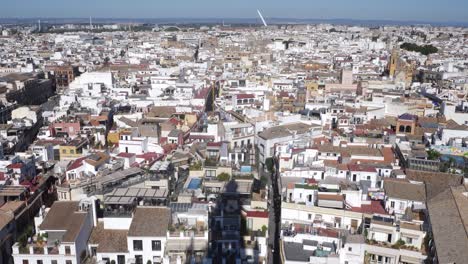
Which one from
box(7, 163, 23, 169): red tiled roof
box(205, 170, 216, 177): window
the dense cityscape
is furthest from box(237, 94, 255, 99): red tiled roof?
box(7, 163, 23, 169): red tiled roof

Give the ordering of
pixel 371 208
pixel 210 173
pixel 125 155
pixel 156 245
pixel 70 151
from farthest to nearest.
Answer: pixel 70 151, pixel 125 155, pixel 210 173, pixel 371 208, pixel 156 245

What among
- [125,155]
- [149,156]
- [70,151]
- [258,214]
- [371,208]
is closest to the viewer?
[258,214]

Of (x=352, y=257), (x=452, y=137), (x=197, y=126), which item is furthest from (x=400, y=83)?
(x=352, y=257)

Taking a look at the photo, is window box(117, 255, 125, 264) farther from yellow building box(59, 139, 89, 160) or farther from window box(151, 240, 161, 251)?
yellow building box(59, 139, 89, 160)

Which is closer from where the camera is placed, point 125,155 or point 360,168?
point 360,168

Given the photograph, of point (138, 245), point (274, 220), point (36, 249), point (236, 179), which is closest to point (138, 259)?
point (138, 245)

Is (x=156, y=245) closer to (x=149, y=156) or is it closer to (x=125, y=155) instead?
(x=149, y=156)

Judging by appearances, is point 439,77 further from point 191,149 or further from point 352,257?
point 352,257

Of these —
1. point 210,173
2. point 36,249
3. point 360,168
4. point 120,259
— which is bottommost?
point 120,259
